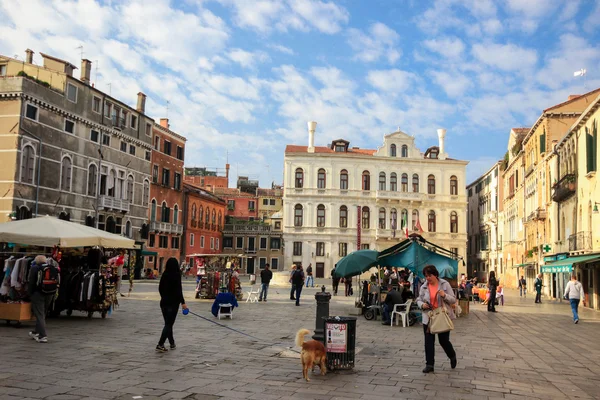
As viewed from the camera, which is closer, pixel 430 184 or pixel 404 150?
pixel 430 184

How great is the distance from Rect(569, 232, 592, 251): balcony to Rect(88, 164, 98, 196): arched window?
30.9m

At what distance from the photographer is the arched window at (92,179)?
38.8 m

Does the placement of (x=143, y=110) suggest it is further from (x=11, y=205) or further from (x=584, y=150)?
(x=584, y=150)

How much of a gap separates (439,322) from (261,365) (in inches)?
113

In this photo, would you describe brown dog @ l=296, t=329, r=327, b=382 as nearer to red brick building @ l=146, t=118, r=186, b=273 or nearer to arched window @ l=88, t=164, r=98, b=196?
arched window @ l=88, t=164, r=98, b=196

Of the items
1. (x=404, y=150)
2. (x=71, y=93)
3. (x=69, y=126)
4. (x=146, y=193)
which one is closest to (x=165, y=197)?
(x=146, y=193)

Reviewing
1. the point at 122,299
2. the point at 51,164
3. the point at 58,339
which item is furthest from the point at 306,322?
the point at 51,164

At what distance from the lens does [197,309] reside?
→ 18.5 meters

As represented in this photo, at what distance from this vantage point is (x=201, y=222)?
196ft

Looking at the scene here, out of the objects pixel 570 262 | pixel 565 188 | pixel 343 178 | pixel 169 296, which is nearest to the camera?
pixel 169 296

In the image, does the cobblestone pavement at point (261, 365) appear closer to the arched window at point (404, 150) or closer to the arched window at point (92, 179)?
the arched window at point (92, 179)

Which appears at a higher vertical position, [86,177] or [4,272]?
[86,177]

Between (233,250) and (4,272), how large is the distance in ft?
176

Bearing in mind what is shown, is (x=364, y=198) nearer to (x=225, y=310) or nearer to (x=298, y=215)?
(x=298, y=215)
